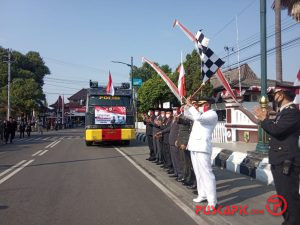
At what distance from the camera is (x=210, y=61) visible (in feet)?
30.6

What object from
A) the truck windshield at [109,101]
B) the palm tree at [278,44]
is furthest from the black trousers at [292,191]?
the palm tree at [278,44]

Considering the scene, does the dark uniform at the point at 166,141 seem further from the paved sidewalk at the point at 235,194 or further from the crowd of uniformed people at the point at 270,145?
the paved sidewalk at the point at 235,194

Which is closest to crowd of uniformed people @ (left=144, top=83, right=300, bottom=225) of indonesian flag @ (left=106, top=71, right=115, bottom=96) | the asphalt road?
the asphalt road

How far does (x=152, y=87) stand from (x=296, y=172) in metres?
41.6

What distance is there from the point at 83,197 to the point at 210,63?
13.3 ft

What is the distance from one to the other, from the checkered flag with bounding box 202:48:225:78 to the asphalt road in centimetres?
287

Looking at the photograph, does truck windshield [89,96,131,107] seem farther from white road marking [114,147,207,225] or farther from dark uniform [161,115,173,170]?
white road marking [114,147,207,225]

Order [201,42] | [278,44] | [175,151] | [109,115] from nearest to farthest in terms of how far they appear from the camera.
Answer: [201,42]
[175,151]
[109,115]
[278,44]

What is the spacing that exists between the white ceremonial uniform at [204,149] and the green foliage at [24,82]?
47821 millimetres

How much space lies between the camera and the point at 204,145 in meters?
7.14

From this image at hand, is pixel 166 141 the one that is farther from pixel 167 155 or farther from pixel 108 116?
pixel 108 116

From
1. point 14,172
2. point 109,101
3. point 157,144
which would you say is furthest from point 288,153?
point 109,101

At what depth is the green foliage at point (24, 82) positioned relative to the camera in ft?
193

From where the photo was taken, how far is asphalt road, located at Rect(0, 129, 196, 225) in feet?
21.6
